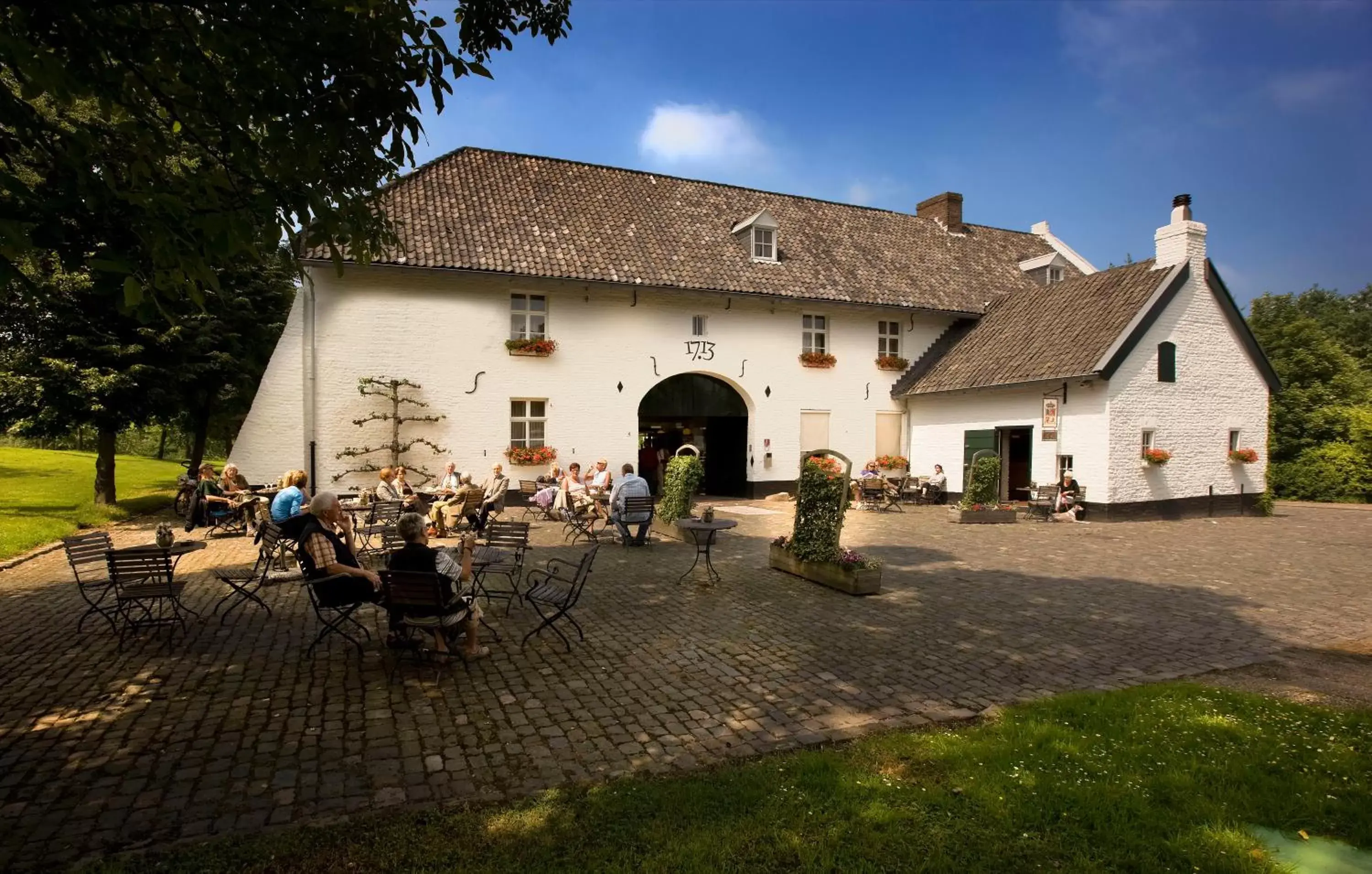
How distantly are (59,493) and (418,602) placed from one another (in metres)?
19.4

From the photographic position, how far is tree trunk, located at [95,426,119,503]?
16109mm

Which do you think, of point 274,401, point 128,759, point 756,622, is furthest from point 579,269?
point 128,759

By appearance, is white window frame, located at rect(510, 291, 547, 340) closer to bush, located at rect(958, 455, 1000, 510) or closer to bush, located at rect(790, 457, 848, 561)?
bush, located at rect(790, 457, 848, 561)

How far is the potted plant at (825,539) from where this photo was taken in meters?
8.82

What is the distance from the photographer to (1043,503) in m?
17.1

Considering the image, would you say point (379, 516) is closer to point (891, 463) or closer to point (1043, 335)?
point (891, 463)

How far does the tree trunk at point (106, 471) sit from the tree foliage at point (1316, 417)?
34.4 metres

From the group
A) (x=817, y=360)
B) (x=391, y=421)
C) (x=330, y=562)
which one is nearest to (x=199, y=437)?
(x=391, y=421)

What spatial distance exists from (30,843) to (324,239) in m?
3.53

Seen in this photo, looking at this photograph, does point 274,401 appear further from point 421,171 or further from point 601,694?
point 601,694

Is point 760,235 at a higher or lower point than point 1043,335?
higher

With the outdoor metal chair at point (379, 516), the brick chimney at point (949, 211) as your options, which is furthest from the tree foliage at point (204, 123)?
the brick chimney at point (949, 211)

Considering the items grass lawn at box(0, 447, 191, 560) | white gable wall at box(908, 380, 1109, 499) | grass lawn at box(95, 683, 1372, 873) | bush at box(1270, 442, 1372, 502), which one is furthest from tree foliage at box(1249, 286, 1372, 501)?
grass lawn at box(0, 447, 191, 560)

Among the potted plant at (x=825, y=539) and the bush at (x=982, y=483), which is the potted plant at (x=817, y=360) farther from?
the potted plant at (x=825, y=539)
